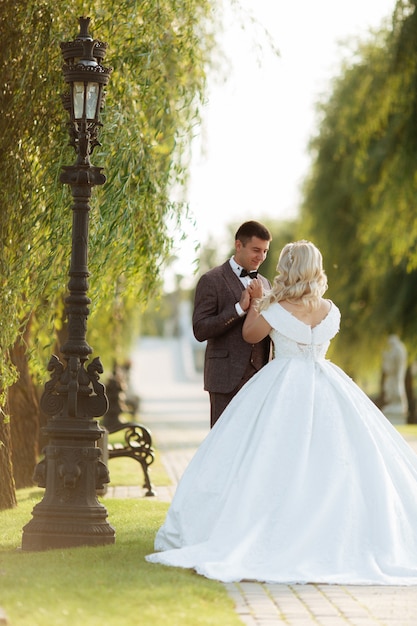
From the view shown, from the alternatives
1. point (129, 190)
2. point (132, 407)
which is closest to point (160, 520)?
point (129, 190)

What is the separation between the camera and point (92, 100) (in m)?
8.48

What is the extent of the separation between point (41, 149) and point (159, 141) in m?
2.18

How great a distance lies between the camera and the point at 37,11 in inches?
390

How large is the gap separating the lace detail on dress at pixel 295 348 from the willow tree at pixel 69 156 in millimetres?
2213

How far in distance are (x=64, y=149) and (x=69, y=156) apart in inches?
2.8

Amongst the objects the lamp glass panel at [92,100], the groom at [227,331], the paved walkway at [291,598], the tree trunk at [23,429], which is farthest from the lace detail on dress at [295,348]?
the tree trunk at [23,429]

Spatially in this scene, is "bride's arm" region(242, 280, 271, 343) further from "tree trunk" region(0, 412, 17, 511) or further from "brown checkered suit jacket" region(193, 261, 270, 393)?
"tree trunk" region(0, 412, 17, 511)

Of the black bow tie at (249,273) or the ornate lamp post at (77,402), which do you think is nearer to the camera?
the ornate lamp post at (77,402)

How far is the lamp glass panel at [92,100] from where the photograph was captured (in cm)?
844

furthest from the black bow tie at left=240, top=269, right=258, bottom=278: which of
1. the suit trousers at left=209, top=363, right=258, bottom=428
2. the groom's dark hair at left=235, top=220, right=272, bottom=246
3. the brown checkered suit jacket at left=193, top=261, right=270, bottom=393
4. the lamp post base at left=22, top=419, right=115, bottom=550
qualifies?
the lamp post base at left=22, top=419, right=115, bottom=550

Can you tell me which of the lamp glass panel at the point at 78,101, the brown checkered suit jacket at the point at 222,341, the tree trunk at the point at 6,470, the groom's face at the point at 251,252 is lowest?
the tree trunk at the point at 6,470

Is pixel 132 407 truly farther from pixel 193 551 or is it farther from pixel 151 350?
pixel 151 350

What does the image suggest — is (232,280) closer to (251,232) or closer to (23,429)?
(251,232)

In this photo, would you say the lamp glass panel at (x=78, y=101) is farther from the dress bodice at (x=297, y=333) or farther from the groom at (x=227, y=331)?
the dress bodice at (x=297, y=333)
